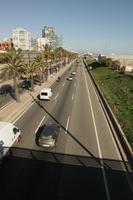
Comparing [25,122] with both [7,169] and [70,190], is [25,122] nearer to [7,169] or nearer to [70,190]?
[7,169]

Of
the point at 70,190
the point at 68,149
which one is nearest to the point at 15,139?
the point at 68,149

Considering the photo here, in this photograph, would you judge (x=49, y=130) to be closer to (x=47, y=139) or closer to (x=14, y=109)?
(x=47, y=139)

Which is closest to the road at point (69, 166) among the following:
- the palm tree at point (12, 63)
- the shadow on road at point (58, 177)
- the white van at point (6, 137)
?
the shadow on road at point (58, 177)

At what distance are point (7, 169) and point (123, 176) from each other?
350 inches

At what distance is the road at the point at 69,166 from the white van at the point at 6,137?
0.97 meters

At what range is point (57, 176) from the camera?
1295cm

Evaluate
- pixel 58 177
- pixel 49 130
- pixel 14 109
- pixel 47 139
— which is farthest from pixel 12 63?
pixel 58 177

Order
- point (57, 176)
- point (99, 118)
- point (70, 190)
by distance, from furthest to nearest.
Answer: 1. point (99, 118)
2. point (57, 176)
3. point (70, 190)

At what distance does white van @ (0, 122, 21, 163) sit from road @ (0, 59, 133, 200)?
0.97m

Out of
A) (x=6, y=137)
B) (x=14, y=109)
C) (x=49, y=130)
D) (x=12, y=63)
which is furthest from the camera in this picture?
(x=12, y=63)

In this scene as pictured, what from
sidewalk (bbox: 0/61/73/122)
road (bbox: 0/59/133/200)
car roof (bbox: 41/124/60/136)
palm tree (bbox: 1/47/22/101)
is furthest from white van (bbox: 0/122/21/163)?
palm tree (bbox: 1/47/22/101)

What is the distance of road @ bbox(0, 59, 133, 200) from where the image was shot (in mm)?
11664

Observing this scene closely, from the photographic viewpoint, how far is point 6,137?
14.8 metres

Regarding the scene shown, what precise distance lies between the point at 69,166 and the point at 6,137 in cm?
582
